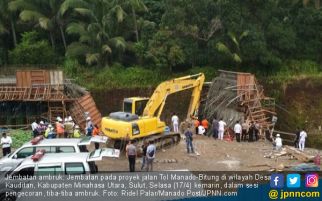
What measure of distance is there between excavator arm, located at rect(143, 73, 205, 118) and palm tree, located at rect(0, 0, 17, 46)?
17.4m

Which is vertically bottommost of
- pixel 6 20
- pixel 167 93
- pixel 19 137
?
pixel 19 137

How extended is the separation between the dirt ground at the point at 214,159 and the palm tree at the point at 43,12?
16912 millimetres

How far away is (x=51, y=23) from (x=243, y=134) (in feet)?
60.5

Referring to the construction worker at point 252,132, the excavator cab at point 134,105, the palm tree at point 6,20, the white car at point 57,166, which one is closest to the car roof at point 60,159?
the white car at point 57,166

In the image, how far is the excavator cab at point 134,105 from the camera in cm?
2516

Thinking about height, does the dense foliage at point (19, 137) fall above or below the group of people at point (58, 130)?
below

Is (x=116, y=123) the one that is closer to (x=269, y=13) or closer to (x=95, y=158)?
(x=95, y=158)

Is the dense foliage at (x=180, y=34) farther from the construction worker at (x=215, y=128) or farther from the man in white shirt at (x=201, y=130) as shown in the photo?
the construction worker at (x=215, y=128)

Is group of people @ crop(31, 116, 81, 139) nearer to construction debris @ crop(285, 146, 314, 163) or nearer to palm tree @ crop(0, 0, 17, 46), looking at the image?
construction debris @ crop(285, 146, 314, 163)

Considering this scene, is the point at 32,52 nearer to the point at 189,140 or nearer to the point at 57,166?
the point at 189,140

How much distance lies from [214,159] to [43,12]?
21.8 metres

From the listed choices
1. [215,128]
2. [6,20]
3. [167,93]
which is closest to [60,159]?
[167,93]

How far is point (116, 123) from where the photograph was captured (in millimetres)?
23641

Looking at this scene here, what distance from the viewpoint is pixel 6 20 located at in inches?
1647
